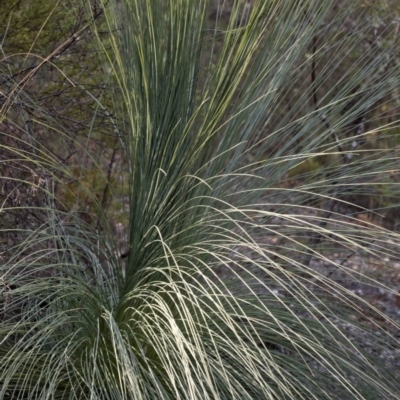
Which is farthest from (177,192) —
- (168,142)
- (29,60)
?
(29,60)

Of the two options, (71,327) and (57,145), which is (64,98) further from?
(57,145)

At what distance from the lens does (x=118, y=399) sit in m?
2.30

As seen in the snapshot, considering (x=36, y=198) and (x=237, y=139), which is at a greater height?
(x=237, y=139)

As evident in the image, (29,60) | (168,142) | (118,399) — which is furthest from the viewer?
(29,60)

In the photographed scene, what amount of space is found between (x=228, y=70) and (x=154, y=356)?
0.97 meters

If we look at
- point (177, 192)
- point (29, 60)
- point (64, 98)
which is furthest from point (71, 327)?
point (29, 60)

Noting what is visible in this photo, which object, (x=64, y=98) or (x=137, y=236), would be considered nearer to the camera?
(x=137, y=236)

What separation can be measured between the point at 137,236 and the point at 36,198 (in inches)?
24.3

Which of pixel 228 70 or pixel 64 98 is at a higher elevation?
pixel 228 70

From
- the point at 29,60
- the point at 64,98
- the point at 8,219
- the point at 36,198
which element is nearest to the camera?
the point at 36,198

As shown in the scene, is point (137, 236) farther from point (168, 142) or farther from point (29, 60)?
point (29, 60)

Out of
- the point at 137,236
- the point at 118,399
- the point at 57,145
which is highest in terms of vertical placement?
the point at 137,236

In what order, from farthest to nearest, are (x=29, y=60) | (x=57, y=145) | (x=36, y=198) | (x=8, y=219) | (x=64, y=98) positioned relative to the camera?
(x=57, y=145) → (x=29, y=60) → (x=64, y=98) → (x=8, y=219) → (x=36, y=198)

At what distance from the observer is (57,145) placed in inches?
211
